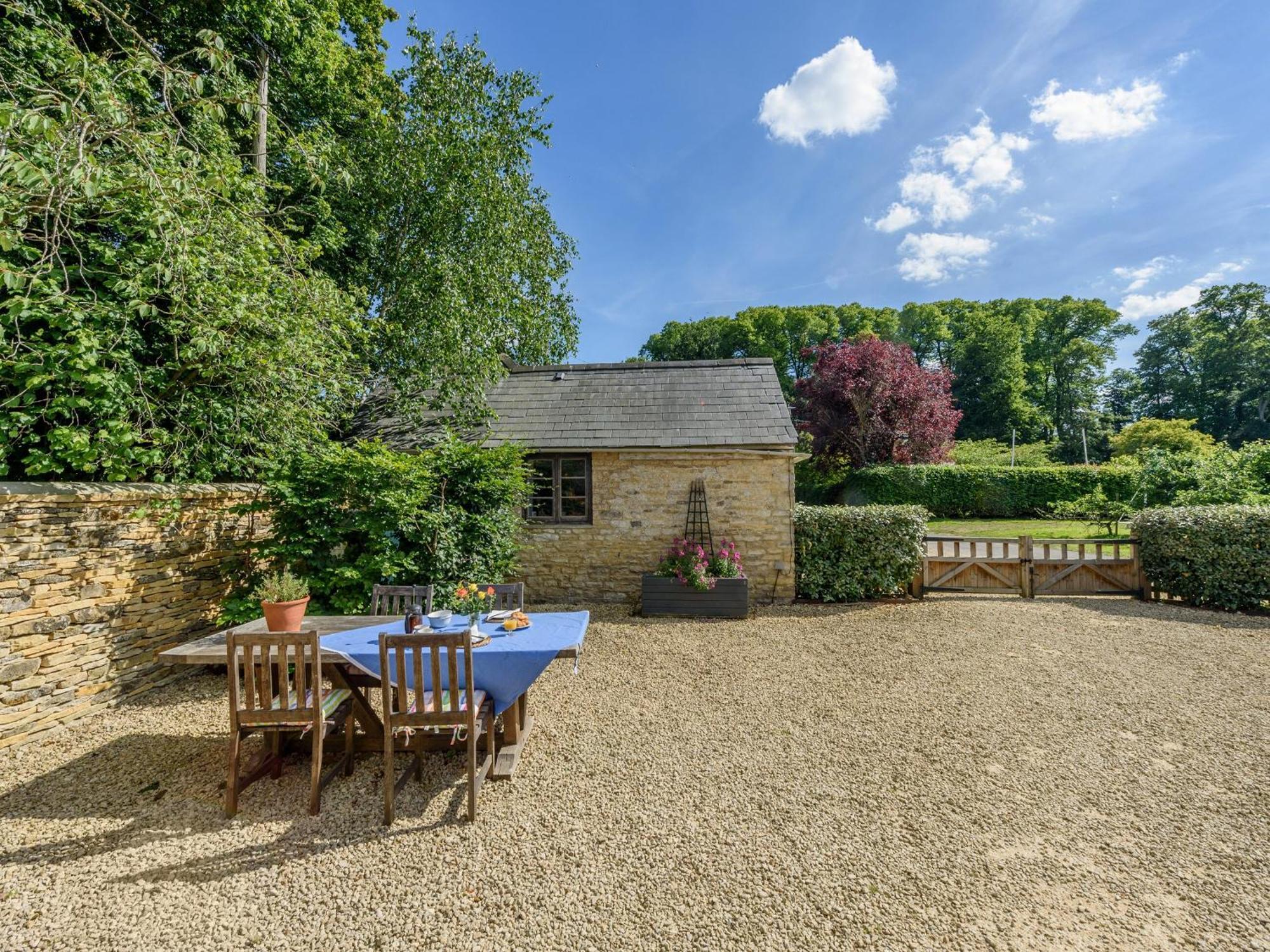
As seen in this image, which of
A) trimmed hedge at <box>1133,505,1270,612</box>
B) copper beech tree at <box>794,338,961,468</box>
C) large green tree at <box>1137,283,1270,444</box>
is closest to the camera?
trimmed hedge at <box>1133,505,1270,612</box>

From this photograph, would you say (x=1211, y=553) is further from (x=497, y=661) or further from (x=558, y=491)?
(x=497, y=661)

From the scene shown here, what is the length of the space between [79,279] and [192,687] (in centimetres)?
423

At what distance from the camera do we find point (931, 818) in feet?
10.6

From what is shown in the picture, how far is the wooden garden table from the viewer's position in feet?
11.6

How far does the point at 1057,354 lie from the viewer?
125 ft

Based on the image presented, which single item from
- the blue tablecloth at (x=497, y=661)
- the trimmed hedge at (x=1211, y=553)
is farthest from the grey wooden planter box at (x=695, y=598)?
the trimmed hedge at (x=1211, y=553)

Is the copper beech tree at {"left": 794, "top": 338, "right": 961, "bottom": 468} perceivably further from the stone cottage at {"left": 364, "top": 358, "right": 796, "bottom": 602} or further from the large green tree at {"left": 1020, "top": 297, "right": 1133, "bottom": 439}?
the large green tree at {"left": 1020, "top": 297, "right": 1133, "bottom": 439}

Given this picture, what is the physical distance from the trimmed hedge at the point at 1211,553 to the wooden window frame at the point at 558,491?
9.68 metres

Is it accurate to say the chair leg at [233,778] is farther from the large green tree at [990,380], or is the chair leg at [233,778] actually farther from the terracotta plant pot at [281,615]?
the large green tree at [990,380]

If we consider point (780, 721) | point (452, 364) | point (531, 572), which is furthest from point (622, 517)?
point (780, 721)

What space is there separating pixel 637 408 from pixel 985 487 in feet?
56.0

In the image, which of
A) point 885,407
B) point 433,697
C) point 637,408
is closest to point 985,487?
point 885,407

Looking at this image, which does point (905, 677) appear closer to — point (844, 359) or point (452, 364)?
point (452, 364)

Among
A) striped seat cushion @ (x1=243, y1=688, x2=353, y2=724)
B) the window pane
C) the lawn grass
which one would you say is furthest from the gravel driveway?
the lawn grass
